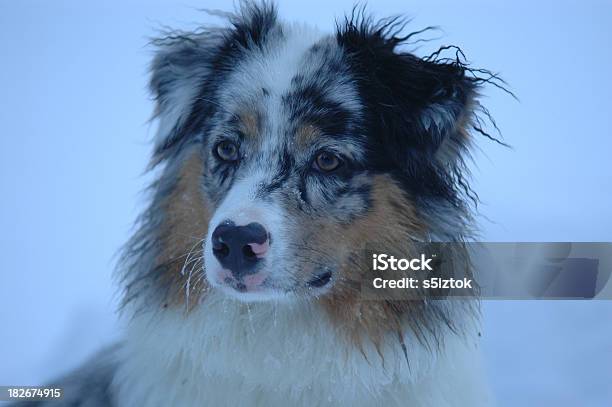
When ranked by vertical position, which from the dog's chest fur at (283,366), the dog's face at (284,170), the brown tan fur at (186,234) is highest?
the dog's face at (284,170)

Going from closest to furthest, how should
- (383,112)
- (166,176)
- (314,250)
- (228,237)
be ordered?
(228,237) < (314,250) < (383,112) < (166,176)

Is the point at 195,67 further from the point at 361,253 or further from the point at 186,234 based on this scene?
the point at 361,253

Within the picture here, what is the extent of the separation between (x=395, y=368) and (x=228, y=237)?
0.63 metres

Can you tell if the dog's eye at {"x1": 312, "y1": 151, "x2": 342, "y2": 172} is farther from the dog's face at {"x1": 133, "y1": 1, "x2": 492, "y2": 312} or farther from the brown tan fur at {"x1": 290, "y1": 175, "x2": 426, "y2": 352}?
the brown tan fur at {"x1": 290, "y1": 175, "x2": 426, "y2": 352}

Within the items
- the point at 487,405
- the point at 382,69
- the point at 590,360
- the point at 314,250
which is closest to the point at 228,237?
the point at 314,250

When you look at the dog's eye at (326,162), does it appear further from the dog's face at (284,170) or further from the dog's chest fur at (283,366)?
the dog's chest fur at (283,366)

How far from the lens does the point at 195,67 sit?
2232 millimetres

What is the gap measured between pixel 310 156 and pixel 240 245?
1.21 feet

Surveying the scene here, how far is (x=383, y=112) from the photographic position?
2023 millimetres

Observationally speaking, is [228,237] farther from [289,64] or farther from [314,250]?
[289,64]

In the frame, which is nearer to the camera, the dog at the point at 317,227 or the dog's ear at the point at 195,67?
the dog at the point at 317,227

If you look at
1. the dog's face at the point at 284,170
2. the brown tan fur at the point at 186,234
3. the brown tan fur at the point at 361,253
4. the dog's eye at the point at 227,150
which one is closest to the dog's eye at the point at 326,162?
the dog's face at the point at 284,170

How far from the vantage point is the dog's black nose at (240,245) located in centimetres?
171

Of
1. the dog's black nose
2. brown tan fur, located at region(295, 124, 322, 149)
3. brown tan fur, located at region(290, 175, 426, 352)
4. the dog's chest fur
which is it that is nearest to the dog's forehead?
brown tan fur, located at region(295, 124, 322, 149)
